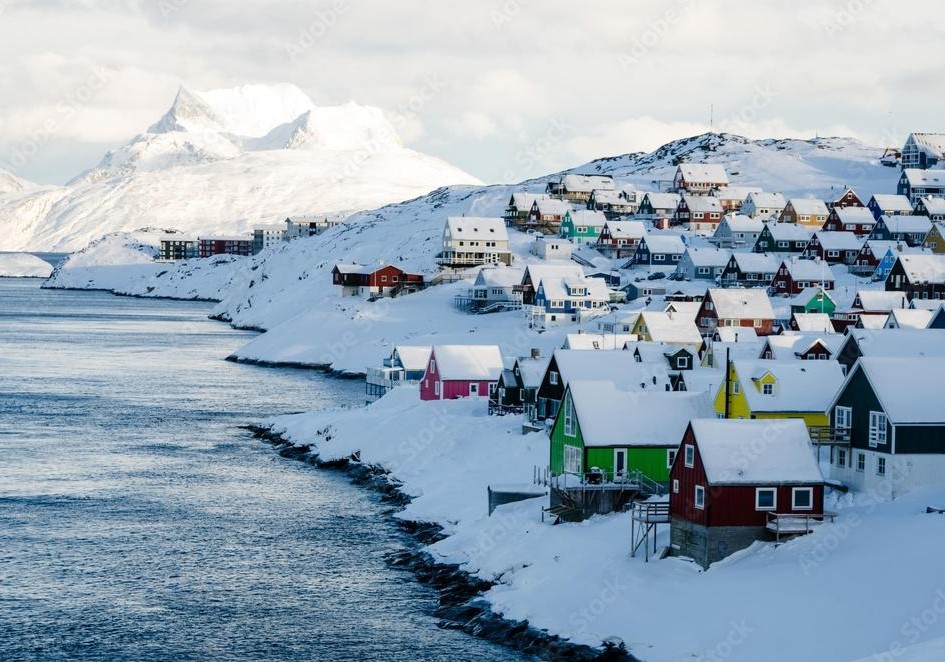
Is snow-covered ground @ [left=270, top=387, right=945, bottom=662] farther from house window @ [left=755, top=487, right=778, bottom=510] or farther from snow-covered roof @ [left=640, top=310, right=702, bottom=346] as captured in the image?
snow-covered roof @ [left=640, top=310, right=702, bottom=346]

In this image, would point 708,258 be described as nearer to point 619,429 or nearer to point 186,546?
point 619,429

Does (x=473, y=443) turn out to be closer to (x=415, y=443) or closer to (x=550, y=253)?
(x=415, y=443)

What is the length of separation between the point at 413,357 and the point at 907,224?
70.0 meters

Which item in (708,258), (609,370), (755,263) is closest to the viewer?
(609,370)

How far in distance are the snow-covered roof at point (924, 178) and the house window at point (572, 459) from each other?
12881 centimetres

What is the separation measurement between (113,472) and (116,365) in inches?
2227

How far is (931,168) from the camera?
186 metres

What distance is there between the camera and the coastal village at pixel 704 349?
42.7m

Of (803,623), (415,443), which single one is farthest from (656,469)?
(415,443)

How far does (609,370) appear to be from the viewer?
62625 mm

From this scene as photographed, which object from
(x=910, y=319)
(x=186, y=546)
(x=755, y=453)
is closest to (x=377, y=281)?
(x=910, y=319)

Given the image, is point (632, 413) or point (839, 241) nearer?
point (632, 413)

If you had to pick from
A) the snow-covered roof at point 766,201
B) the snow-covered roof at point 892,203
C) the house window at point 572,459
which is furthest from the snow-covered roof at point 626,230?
the house window at point 572,459

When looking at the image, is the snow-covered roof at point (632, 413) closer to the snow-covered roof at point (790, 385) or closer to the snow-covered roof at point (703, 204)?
the snow-covered roof at point (790, 385)
